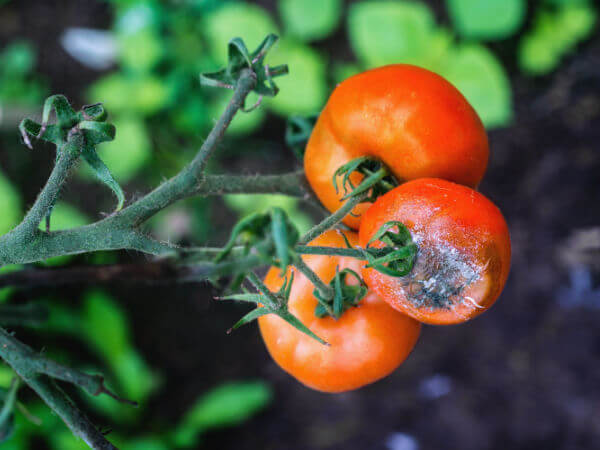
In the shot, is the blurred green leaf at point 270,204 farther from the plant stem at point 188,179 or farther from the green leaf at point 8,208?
the plant stem at point 188,179

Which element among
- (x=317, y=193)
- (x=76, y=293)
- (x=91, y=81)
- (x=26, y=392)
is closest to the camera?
(x=317, y=193)

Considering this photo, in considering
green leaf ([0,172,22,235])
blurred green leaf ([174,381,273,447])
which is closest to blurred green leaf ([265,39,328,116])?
green leaf ([0,172,22,235])

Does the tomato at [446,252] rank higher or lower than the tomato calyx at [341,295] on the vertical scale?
higher

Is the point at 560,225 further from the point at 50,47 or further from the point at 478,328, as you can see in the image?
the point at 50,47

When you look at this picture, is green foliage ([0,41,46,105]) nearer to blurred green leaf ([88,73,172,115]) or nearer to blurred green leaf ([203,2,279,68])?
blurred green leaf ([88,73,172,115])

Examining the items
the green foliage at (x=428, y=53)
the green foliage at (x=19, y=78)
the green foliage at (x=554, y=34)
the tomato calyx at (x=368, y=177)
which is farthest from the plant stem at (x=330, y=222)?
the green foliage at (x=19, y=78)

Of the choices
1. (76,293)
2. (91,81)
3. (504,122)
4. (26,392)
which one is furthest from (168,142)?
(504,122)

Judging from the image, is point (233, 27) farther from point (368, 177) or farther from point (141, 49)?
point (368, 177)
